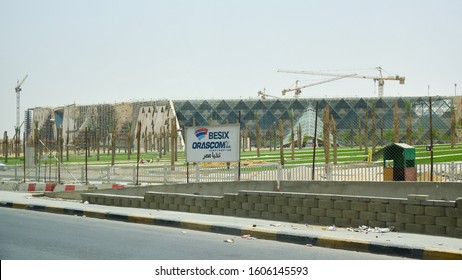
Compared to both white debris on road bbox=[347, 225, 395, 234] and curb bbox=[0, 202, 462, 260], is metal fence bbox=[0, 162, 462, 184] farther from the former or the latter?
white debris on road bbox=[347, 225, 395, 234]

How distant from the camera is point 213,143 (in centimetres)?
1866

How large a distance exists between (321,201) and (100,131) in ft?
447

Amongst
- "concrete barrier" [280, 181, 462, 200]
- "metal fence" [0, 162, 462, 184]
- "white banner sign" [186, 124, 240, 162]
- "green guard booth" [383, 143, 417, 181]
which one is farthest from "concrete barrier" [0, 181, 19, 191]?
"green guard booth" [383, 143, 417, 181]

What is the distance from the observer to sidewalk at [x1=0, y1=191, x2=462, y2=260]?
9.09 meters

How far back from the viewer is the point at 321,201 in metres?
12.9

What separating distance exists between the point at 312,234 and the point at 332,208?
202 cm

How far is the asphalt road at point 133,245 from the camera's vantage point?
885 cm

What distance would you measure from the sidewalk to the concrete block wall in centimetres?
25

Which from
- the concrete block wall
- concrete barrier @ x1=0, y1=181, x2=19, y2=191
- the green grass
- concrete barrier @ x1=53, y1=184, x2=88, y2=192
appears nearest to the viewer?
the concrete block wall

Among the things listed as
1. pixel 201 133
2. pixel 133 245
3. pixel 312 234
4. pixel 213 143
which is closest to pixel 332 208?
pixel 312 234

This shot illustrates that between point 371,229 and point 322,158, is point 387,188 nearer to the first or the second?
point 371,229

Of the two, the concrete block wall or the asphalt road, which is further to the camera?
the concrete block wall

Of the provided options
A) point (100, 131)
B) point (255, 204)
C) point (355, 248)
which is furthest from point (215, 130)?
point (100, 131)

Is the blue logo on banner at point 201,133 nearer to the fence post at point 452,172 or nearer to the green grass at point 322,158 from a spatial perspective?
the fence post at point 452,172
